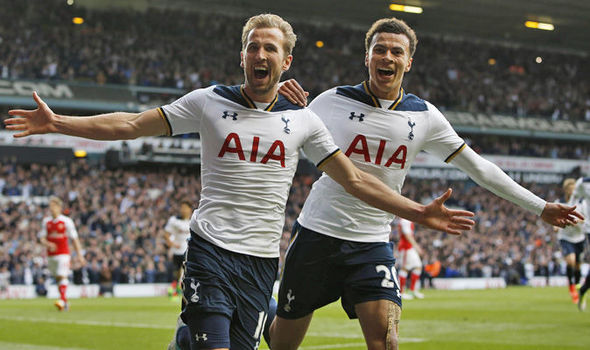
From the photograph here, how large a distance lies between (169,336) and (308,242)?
235 inches

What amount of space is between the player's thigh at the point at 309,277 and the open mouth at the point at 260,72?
1488 millimetres

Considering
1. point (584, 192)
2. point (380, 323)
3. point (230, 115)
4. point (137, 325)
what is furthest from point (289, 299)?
point (584, 192)

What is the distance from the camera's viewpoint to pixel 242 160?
15.9 feet

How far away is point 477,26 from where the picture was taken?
45.7 m

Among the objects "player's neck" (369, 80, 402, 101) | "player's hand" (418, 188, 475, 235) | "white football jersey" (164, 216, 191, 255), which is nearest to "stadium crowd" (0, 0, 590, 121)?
"white football jersey" (164, 216, 191, 255)

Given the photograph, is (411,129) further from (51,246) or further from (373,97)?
(51,246)

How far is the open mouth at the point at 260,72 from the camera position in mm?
4945

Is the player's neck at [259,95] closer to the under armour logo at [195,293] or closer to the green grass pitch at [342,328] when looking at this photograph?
the under armour logo at [195,293]

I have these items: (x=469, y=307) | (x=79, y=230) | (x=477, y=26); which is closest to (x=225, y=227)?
(x=469, y=307)

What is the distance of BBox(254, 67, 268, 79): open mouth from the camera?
4.95m

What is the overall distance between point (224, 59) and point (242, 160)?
35.0 metres

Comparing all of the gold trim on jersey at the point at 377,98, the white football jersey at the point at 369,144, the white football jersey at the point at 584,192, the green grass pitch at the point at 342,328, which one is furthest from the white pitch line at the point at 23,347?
the white football jersey at the point at 584,192

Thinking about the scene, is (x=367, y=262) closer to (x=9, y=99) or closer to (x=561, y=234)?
(x=561, y=234)

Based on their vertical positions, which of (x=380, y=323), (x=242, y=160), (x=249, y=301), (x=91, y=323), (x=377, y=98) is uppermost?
(x=377, y=98)
